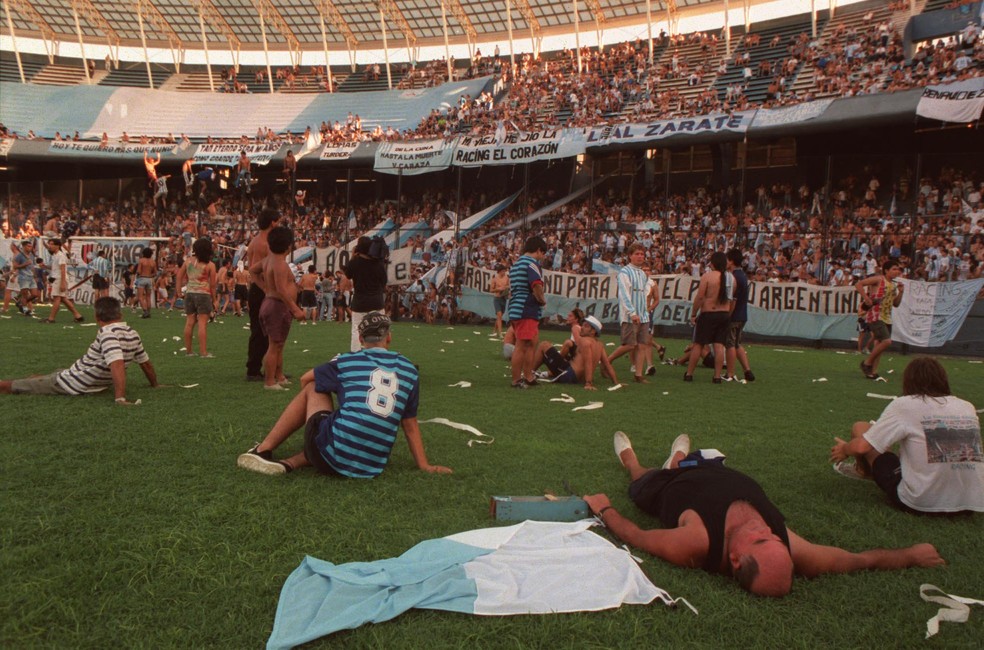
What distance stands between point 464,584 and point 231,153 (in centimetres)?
2856

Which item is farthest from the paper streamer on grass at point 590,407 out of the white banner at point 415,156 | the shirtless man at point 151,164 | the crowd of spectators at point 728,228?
the shirtless man at point 151,164

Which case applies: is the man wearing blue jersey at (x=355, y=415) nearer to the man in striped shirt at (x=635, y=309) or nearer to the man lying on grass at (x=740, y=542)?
the man lying on grass at (x=740, y=542)

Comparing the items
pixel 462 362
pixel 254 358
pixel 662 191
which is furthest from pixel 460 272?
pixel 254 358

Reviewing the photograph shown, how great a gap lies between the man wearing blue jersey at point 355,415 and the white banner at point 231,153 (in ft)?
83.1

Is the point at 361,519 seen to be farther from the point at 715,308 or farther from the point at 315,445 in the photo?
the point at 715,308

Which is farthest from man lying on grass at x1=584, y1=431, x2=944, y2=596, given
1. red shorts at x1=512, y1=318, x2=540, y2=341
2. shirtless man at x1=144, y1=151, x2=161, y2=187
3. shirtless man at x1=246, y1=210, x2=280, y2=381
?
shirtless man at x1=144, y1=151, x2=161, y2=187

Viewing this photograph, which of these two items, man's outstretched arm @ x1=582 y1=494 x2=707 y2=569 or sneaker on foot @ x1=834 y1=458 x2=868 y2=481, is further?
sneaker on foot @ x1=834 y1=458 x2=868 y2=481

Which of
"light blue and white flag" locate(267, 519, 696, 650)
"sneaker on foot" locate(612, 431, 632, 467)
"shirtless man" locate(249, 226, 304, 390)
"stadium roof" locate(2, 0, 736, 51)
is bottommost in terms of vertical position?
"sneaker on foot" locate(612, 431, 632, 467)

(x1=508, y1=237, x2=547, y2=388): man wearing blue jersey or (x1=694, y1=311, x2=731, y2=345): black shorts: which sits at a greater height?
(x1=508, y1=237, x2=547, y2=388): man wearing blue jersey

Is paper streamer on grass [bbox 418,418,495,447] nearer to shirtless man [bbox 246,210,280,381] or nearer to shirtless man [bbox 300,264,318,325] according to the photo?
shirtless man [bbox 246,210,280,381]

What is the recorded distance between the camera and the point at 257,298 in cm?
823

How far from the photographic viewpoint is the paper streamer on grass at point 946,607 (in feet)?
9.11

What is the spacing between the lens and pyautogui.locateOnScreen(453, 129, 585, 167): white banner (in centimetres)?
2161

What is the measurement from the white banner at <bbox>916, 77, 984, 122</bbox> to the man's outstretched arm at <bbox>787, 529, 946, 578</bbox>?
52.1 feet
